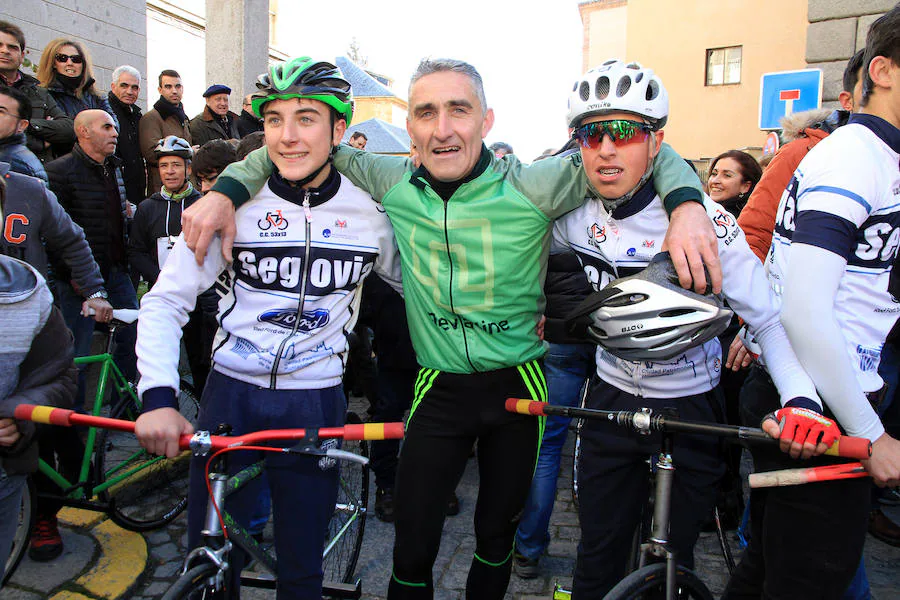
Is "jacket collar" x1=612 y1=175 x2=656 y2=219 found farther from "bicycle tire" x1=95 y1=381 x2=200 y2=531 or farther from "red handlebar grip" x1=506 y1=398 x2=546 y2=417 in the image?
"bicycle tire" x1=95 y1=381 x2=200 y2=531

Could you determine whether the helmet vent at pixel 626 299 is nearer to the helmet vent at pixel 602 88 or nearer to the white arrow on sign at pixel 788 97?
the helmet vent at pixel 602 88

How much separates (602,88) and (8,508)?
252cm

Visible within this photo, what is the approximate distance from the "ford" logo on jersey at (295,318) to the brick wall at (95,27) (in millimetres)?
6876

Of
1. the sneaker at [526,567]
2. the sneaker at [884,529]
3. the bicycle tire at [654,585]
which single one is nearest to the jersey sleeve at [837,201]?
the bicycle tire at [654,585]

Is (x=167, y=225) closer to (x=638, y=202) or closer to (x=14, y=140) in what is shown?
(x=14, y=140)

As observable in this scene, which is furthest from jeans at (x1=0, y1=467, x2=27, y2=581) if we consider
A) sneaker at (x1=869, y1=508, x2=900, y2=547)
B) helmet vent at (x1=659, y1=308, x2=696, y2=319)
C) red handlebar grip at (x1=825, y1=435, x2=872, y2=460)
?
sneaker at (x1=869, y1=508, x2=900, y2=547)

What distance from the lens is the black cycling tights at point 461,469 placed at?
8.55ft

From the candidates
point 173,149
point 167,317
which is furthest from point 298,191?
point 173,149

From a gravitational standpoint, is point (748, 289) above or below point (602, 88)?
below

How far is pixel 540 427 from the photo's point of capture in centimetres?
273

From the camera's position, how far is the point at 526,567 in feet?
12.5

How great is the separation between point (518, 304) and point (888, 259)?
3.97 ft

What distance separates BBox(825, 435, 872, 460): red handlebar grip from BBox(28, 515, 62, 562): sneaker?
376 cm

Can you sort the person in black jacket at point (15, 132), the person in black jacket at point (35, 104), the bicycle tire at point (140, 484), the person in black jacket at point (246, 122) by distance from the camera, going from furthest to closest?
the person in black jacket at point (246, 122), the person in black jacket at point (35, 104), the person in black jacket at point (15, 132), the bicycle tire at point (140, 484)
